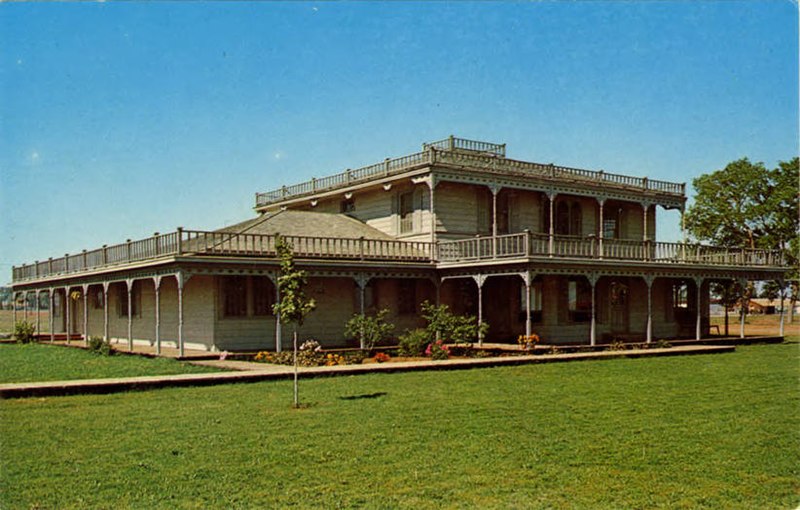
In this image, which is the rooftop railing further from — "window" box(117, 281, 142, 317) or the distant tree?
the distant tree

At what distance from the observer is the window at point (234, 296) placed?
26625 mm

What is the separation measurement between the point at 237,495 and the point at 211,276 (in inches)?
733

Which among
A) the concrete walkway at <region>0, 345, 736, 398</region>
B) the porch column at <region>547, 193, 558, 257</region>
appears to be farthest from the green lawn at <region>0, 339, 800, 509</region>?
the porch column at <region>547, 193, 558, 257</region>

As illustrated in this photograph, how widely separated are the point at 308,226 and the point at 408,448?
66.3ft

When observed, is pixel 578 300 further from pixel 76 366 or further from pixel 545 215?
pixel 76 366

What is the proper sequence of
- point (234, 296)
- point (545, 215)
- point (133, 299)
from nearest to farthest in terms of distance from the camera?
point (234, 296) → point (133, 299) → point (545, 215)

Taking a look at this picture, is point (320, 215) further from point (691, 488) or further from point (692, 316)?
point (691, 488)

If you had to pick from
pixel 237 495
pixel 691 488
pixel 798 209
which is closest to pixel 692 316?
pixel 798 209

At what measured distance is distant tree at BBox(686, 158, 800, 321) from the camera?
191ft

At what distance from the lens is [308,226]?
30422 mm

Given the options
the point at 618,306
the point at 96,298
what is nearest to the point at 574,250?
the point at 618,306

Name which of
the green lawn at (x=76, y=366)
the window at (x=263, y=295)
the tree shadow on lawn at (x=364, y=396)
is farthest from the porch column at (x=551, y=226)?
the tree shadow on lawn at (x=364, y=396)

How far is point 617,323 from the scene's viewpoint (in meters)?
34.1

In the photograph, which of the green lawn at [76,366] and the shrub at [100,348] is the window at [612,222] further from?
the shrub at [100,348]
